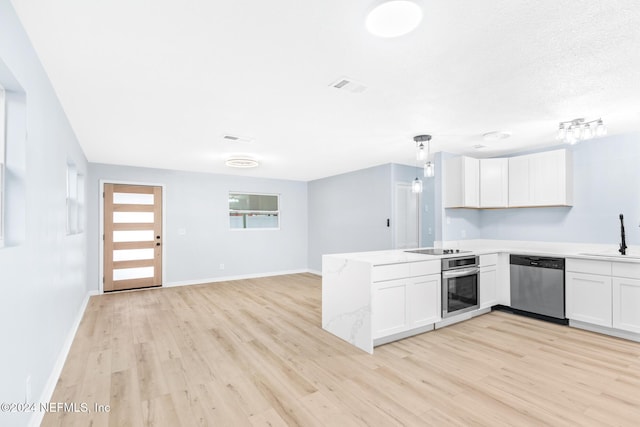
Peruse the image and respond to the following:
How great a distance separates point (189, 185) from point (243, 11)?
5555mm

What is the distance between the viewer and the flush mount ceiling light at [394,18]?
5.15ft

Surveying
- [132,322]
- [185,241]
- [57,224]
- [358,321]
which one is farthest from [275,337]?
[185,241]

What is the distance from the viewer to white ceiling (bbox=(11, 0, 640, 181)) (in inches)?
65.4

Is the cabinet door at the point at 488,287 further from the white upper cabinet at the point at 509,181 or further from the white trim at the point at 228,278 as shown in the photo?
the white trim at the point at 228,278

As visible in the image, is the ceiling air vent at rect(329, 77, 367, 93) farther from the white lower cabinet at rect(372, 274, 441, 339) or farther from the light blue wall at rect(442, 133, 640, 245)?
the light blue wall at rect(442, 133, 640, 245)

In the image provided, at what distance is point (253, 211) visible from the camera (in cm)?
752

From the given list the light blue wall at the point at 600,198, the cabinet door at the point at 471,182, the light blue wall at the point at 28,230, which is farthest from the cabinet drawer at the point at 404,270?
the light blue wall at the point at 28,230

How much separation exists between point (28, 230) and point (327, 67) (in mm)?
2246

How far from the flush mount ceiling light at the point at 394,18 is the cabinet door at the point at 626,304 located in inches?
150

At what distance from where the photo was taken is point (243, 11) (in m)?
1.64

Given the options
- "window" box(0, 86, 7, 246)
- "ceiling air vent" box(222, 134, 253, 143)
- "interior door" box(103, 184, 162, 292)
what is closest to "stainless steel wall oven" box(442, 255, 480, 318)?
Result: "ceiling air vent" box(222, 134, 253, 143)

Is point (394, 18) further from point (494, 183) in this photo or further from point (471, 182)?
point (494, 183)

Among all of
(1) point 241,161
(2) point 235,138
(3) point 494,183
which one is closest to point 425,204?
(3) point 494,183

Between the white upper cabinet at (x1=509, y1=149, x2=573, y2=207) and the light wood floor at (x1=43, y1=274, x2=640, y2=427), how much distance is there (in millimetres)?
1718
